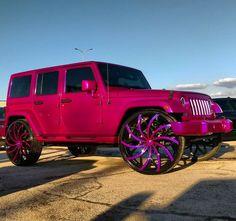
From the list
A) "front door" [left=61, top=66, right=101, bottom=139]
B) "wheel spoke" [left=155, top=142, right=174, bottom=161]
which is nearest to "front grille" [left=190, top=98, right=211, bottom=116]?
"wheel spoke" [left=155, top=142, right=174, bottom=161]

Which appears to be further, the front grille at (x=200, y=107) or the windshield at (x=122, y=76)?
the windshield at (x=122, y=76)

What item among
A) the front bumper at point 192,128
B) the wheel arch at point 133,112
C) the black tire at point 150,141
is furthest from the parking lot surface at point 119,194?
the wheel arch at point 133,112

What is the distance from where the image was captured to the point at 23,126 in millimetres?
8758

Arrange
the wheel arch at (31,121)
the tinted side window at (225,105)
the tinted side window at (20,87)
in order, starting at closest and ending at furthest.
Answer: the wheel arch at (31,121) < the tinted side window at (20,87) < the tinted side window at (225,105)

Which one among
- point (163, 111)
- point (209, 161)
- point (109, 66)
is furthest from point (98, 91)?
point (209, 161)

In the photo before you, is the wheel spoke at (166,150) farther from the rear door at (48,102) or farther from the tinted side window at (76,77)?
the rear door at (48,102)

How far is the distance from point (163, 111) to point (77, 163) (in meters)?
3.01

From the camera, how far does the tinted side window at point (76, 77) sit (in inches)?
303

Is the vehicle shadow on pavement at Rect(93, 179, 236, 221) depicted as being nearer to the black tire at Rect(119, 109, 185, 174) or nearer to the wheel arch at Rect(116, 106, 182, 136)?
the black tire at Rect(119, 109, 185, 174)

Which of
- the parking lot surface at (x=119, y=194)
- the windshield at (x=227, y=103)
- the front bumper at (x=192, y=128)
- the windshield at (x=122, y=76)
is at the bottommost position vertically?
the parking lot surface at (x=119, y=194)

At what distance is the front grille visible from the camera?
676 cm

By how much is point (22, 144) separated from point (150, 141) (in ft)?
11.3

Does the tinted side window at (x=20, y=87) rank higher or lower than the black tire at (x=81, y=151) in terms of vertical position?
higher

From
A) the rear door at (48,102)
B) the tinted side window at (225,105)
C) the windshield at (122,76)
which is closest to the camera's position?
the windshield at (122,76)
